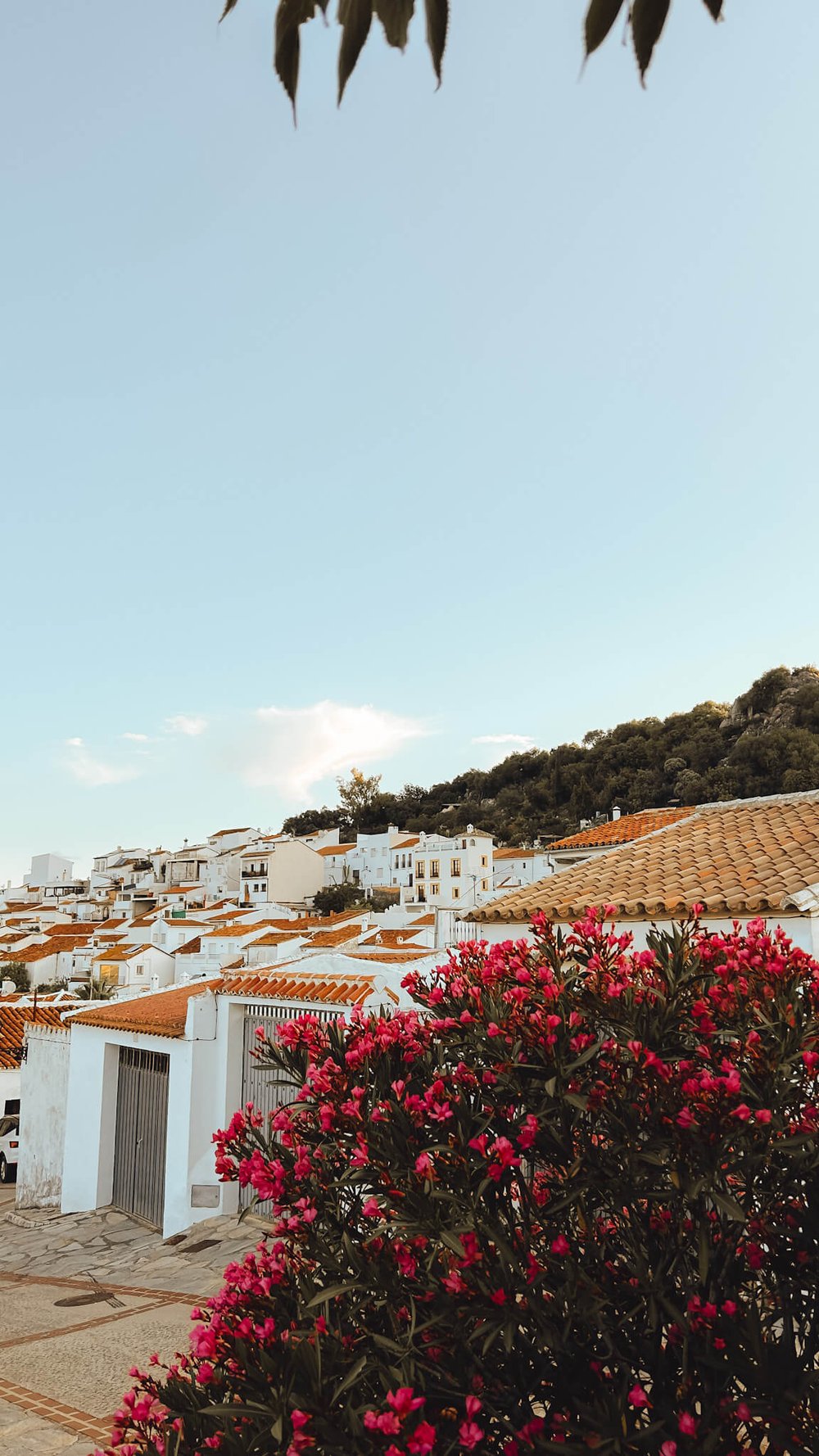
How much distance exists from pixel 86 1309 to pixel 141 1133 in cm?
440

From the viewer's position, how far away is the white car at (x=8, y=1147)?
22078mm

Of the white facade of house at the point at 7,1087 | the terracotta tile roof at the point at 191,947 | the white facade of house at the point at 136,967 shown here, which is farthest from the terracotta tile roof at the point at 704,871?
the terracotta tile roof at the point at 191,947

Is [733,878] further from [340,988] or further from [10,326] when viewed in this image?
[10,326]

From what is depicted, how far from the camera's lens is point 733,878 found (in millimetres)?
8773

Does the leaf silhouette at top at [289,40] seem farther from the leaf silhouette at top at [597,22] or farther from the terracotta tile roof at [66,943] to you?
the terracotta tile roof at [66,943]

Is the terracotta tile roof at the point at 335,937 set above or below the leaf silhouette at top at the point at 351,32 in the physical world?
below

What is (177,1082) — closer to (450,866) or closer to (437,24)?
(437,24)

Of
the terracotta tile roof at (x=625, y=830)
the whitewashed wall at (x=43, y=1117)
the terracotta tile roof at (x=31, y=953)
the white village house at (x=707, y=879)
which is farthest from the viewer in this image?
the terracotta tile roof at (x=31, y=953)

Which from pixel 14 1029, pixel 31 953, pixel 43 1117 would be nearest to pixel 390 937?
pixel 14 1029

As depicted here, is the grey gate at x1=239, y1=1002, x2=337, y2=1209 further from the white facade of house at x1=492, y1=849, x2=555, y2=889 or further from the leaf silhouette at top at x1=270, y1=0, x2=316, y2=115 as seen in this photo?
the white facade of house at x1=492, y1=849, x2=555, y2=889

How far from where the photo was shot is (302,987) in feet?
35.9

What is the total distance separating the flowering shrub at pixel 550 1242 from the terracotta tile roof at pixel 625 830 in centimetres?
1199

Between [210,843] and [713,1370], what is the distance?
10008 centimetres

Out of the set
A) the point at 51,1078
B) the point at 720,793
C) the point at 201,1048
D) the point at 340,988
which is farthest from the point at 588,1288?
the point at 720,793
